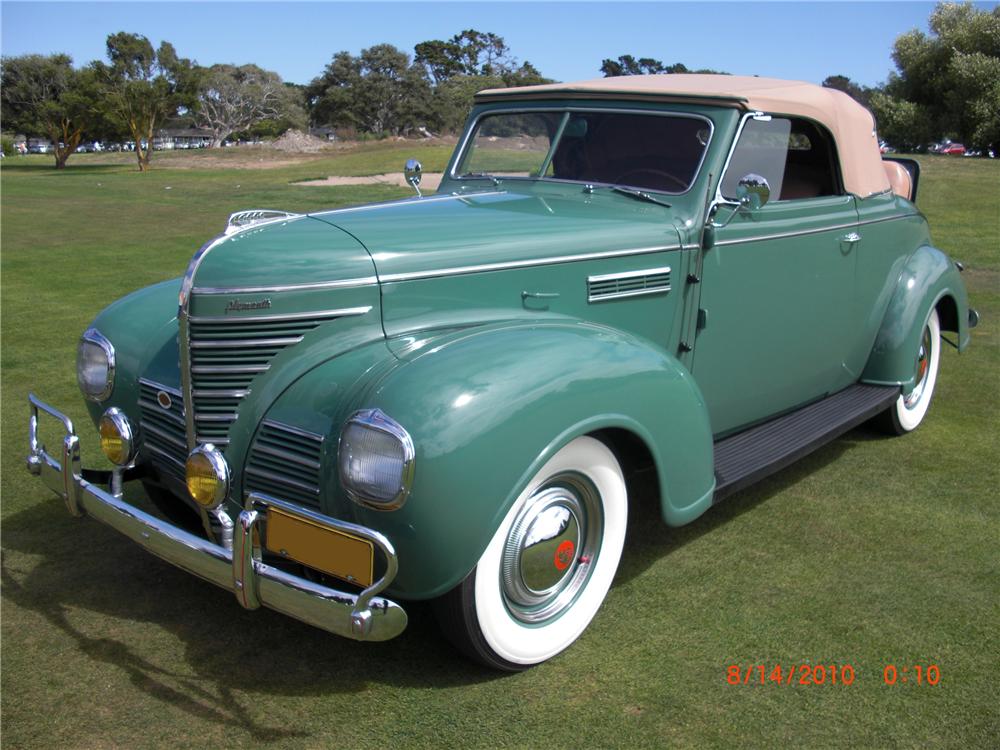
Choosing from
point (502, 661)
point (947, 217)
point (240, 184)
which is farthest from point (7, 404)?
point (240, 184)

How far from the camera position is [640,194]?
12.2 feet

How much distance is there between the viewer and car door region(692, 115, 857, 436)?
3.76 m

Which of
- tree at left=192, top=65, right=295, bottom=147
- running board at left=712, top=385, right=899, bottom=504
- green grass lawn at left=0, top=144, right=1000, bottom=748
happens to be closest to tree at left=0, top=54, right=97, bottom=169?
tree at left=192, top=65, right=295, bottom=147

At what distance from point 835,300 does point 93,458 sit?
3908 millimetres

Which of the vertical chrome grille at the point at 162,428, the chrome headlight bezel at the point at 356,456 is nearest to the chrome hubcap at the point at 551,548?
the chrome headlight bezel at the point at 356,456

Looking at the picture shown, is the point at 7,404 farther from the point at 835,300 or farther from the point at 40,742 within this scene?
the point at 835,300

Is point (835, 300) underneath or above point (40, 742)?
above

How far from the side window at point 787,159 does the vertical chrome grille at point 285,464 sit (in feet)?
6.89

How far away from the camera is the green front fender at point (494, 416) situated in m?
2.41

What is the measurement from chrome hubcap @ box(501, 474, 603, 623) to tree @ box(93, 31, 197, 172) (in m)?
37.1

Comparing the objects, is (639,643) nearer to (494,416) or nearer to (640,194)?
(494,416)

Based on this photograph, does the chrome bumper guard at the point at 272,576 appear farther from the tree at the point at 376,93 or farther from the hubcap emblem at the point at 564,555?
the tree at the point at 376,93

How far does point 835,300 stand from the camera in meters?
4.41

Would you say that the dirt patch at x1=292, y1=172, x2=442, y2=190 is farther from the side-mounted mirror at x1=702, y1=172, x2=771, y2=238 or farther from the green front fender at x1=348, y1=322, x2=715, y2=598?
the green front fender at x1=348, y1=322, x2=715, y2=598
